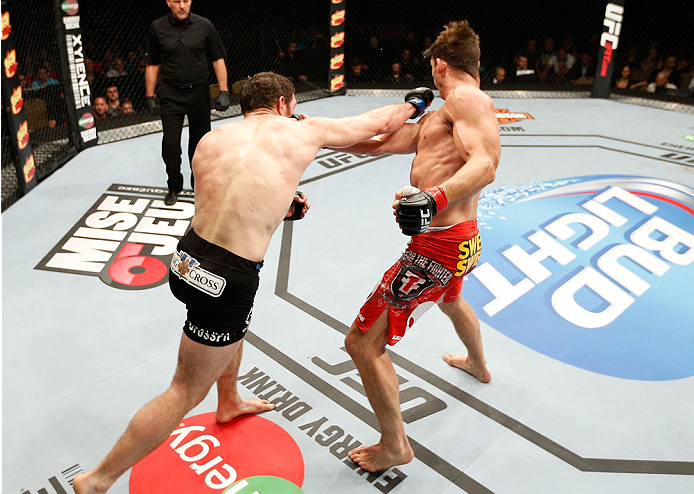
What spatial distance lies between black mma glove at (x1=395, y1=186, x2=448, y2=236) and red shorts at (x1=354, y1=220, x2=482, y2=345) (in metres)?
0.31

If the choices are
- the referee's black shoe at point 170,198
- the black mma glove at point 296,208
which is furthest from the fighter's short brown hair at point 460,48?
the referee's black shoe at point 170,198

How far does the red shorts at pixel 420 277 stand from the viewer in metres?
2.27

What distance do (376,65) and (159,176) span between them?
4883mm

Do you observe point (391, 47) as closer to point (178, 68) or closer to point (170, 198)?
point (178, 68)

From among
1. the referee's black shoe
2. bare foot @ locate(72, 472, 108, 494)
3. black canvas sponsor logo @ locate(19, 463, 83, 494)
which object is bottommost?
black canvas sponsor logo @ locate(19, 463, 83, 494)

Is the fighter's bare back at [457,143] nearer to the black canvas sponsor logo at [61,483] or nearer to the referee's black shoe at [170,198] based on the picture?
the black canvas sponsor logo at [61,483]

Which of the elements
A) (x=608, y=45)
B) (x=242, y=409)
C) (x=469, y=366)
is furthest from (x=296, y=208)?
(x=608, y=45)

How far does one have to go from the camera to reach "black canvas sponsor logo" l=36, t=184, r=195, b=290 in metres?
3.68

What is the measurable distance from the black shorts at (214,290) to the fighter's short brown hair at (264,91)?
1.85 feet

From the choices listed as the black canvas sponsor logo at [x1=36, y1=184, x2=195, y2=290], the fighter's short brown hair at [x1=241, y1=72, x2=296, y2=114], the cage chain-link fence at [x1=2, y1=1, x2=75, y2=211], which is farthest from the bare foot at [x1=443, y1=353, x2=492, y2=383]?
the cage chain-link fence at [x1=2, y1=1, x2=75, y2=211]

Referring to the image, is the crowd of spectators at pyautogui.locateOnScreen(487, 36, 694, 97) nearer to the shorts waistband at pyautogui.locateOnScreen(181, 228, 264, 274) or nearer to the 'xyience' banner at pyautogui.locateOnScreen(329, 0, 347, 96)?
the 'xyience' banner at pyautogui.locateOnScreen(329, 0, 347, 96)

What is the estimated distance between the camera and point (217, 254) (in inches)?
79.4

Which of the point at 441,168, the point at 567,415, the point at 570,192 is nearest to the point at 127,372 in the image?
the point at 441,168

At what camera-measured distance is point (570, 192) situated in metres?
4.97
